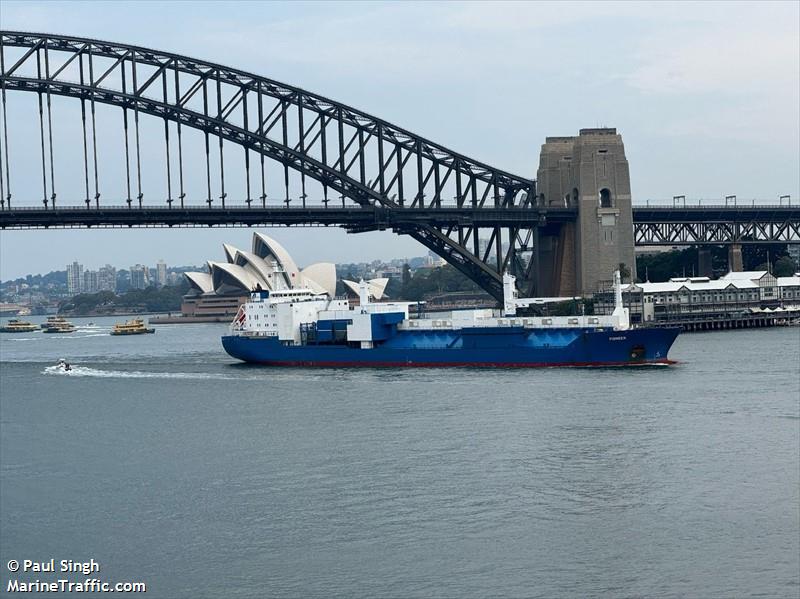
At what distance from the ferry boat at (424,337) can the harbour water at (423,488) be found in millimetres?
6242

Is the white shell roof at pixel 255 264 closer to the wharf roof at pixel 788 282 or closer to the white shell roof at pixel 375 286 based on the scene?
the white shell roof at pixel 375 286

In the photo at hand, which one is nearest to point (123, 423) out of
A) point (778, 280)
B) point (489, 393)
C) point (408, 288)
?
point (489, 393)

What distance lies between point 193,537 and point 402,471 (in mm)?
5867

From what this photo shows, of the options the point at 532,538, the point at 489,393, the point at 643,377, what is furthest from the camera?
the point at 643,377

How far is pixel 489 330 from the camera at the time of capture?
5141 centimetres

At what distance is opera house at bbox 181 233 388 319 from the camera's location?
370ft

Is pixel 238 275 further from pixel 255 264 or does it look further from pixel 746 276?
pixel 746 276

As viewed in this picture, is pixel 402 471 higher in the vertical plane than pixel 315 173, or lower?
lower

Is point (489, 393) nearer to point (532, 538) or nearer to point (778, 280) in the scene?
point (532, 538)

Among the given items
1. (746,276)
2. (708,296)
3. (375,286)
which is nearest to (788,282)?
(746,276)

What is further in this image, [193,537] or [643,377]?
[643,377]

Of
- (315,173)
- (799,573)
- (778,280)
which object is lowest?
(799,573)

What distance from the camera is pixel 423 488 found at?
25.6 meters

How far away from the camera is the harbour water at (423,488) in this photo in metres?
20.5
